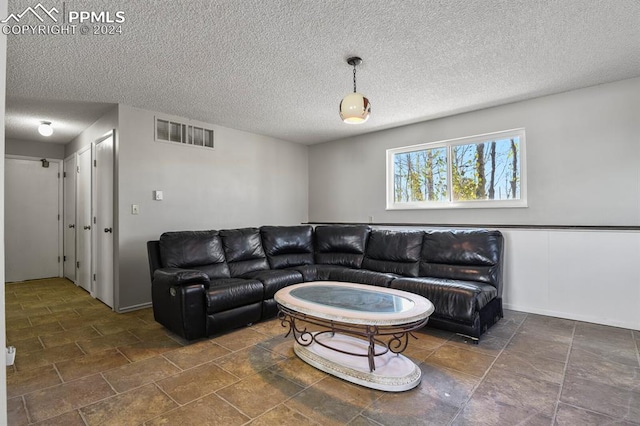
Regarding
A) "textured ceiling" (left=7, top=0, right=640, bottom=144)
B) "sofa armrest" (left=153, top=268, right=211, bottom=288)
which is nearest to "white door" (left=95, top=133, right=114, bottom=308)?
"textured ceiling" (left=7, top=0, right=640, bottom=144)

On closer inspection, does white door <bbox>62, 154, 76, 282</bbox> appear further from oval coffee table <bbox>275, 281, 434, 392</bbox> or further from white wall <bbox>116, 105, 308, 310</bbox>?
oval coffee table <bbox>275, 281, 434, 392</bbox>

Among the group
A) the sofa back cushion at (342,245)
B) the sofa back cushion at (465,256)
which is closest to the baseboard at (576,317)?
the sofa back cushion at (465,256)

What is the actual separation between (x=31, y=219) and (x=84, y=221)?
1.60 metres

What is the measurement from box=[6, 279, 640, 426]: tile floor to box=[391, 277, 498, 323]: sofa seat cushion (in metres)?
0.26

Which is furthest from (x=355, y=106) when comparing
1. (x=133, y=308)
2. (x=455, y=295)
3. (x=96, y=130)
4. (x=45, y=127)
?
(x=45, y=127)

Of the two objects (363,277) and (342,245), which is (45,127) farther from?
(363,277)

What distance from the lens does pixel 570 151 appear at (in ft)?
11.2

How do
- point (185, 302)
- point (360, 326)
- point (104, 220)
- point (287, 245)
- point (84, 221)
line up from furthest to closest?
1. point (84, 221)
2. point (287, 245)
3. point (104, 220)
4. point (185, 302)
5. point (360, 326)

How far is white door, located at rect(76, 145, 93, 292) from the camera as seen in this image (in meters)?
4.56

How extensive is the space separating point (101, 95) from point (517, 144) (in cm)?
481

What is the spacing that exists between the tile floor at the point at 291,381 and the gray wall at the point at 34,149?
3.79 meters

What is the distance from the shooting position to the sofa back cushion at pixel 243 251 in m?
3.72

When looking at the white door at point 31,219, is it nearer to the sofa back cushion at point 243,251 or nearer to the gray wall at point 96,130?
the gray wall at point 96,130

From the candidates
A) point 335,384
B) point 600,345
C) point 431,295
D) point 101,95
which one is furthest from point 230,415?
point 101,95
